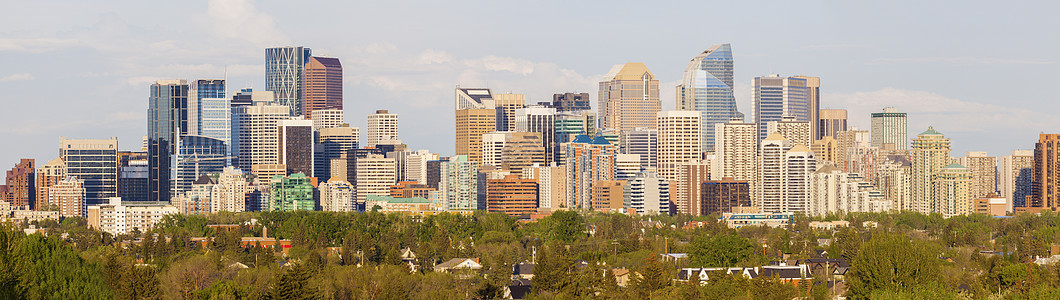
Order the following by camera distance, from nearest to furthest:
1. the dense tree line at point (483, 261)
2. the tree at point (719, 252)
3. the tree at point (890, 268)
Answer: the dense tree line at point (483, 261) < the tree at point (890, 268) < the tree at point (719, 252)

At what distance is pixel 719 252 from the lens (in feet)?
379

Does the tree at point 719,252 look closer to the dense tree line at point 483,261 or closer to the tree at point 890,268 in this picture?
the dense tree line at point 483,261

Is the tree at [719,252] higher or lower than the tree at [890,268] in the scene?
lower

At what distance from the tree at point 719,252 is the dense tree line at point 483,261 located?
0.51 ft

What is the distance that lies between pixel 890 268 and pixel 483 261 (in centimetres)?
4052

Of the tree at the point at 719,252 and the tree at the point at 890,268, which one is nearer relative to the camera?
the tree at the point at 890,268

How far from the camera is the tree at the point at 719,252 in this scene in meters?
113

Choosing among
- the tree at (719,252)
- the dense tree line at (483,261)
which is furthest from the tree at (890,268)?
the tree at (719,252)

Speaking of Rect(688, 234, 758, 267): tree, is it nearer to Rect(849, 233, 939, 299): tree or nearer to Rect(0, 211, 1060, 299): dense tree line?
Rect(0, 211, 1060, 299): dense tree line

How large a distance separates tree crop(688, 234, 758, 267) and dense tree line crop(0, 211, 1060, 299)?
0.16 m

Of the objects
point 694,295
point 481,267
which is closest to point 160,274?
point 481,267

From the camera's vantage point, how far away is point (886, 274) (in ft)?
262

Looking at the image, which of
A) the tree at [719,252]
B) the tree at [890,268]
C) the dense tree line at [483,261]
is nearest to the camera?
the dense tree line at [483,261]

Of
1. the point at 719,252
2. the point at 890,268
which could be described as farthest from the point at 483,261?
the point at 890,268
